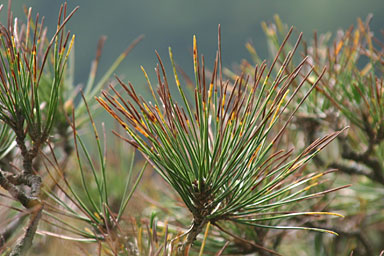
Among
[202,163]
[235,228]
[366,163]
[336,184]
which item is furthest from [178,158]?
[336,184]

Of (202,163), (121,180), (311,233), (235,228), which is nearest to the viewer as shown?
(202,163)

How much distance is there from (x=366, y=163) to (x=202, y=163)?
10.9 inches

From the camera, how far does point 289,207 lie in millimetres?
492

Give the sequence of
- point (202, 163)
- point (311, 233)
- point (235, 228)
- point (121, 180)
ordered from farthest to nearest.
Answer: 1. point (121, 180)
2. point (311, 233)
3. point (235, 228)
4. point (202, 163)

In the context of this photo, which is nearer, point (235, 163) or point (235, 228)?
point (235, 163)

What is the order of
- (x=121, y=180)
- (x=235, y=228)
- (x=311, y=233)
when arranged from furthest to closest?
(x=121, y=180) → (x=311, y=233) → (x=235, y=228)

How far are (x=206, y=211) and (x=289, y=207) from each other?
0.60ft

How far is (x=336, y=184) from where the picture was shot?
675 millimetres

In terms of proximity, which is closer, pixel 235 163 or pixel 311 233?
pixel 235 163

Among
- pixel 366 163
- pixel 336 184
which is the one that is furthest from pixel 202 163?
pixel 336 184

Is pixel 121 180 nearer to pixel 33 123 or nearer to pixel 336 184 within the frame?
pixel 336 184

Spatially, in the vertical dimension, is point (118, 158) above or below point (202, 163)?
above

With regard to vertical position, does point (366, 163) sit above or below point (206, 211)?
above

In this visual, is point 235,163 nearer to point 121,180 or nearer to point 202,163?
point 202,163
